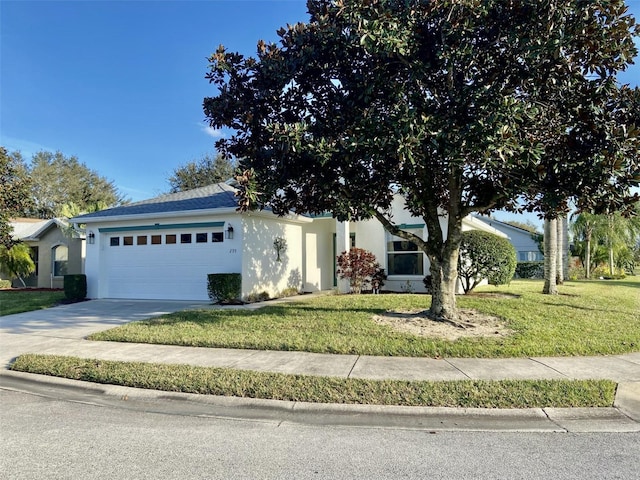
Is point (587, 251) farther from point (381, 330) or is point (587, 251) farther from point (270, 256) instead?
point (381, 330)

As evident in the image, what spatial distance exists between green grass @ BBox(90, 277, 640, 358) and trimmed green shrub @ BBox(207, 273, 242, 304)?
5.57 feet

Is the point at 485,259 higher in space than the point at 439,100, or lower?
lower

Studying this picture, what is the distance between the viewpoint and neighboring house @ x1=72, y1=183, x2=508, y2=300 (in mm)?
13539

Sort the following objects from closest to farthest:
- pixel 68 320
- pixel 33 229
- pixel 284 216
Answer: pixel 68 320 < pixel 284 216 < pixel 33 229

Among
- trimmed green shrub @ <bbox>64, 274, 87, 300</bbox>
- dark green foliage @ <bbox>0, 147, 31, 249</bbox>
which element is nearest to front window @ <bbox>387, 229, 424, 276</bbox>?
trimmed green shrub @ <bbox>64, 274, 87, 300</bbox>

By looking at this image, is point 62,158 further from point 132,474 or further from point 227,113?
point 132,474

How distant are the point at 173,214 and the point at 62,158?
36.0m

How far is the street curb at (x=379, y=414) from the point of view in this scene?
4.34m

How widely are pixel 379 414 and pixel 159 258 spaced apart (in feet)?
38.3

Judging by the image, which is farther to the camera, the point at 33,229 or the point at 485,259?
the point at 33,229

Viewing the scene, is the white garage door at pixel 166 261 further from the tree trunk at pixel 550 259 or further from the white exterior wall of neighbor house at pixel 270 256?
the tree trunk at pixel 550 259

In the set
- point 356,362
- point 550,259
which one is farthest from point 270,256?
point 550,259

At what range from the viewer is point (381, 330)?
8.18 meters

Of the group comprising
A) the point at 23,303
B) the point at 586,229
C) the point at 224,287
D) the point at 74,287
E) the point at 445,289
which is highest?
the point at 586,229
